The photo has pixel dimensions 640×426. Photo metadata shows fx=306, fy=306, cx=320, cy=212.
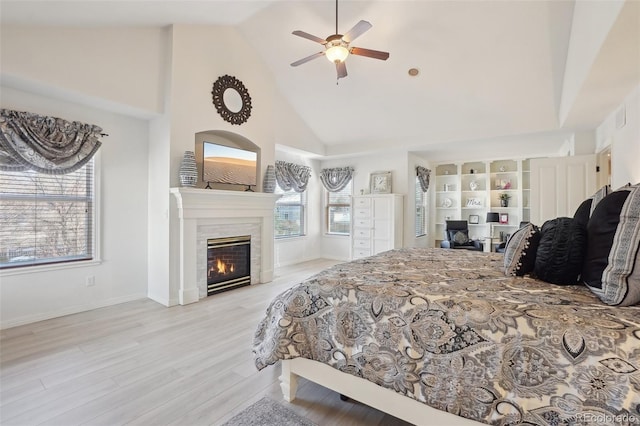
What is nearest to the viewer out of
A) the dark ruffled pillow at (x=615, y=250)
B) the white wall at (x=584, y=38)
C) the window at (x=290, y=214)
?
the dark ruffled pillow at (x=615, y=250)

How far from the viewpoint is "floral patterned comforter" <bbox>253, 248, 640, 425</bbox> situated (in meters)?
1.14

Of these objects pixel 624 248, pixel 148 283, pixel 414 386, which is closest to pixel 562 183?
pixel 624 248

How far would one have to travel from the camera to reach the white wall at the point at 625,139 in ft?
9.32

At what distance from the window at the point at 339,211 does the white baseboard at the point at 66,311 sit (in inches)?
170

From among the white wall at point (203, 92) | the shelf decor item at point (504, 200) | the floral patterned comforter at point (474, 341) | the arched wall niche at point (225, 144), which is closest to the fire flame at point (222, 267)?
the white wall at point (203, 92)

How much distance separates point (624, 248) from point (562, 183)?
3784mm

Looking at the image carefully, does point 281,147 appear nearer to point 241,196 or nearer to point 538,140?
point 241,196

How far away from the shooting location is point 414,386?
4.83 feet

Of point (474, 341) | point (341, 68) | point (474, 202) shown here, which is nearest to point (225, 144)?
point (341, 68)

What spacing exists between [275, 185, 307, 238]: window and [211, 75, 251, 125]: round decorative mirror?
199 cm

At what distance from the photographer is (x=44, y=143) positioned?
3131mm

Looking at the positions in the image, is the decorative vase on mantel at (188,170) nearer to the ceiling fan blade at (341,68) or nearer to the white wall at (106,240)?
the white wall at (106,240)

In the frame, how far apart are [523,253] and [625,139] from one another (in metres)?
2.42

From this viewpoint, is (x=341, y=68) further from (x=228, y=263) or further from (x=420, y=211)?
(x=420, y=211)
